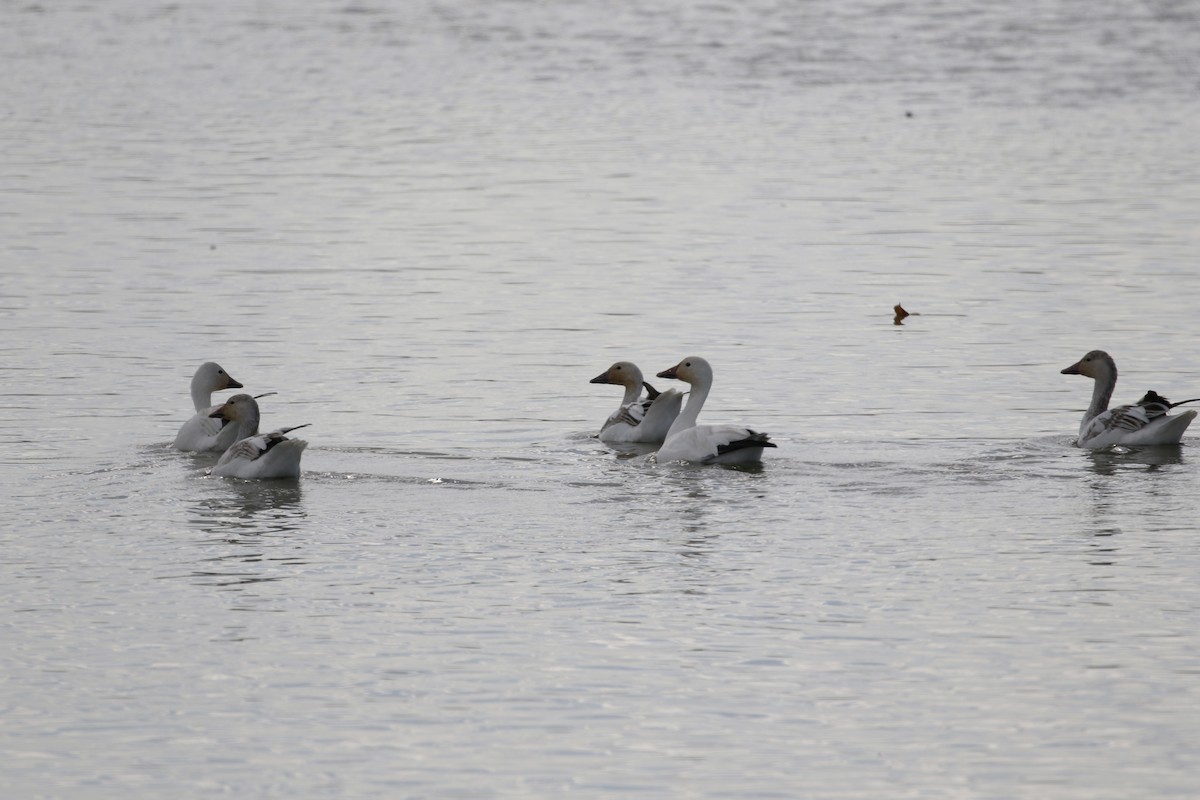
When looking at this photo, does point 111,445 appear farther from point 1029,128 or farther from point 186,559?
point 1029,128

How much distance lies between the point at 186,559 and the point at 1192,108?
1119 inches

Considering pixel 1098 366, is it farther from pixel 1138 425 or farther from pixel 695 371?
pixel 695 371

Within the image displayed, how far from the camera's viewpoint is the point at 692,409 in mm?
15445

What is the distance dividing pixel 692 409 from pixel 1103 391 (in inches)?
121

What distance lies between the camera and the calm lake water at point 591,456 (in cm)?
895

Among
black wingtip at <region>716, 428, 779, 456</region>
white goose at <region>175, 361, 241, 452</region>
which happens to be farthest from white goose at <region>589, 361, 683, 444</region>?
white goose at <region>175, 361, 241, 452</region>

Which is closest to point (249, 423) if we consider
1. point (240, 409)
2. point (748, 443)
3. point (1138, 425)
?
point (240, 409)

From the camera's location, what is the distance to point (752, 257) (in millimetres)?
24016

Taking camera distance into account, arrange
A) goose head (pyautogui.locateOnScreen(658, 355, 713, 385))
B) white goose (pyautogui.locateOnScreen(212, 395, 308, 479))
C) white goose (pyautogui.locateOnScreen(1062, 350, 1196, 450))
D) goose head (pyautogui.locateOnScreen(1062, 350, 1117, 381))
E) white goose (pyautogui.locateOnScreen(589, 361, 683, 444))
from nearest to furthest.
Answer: white goose (pyautogui.locateOnScreen(212, 395, 308, 479))
white goose (pyautogui.locateOnScreen(1062, 350, 1196, 450))
goose head (pyautogui.locateOnScreen(658, 355, 713, 385))
white goose (pyautogui.locateOnScreen(589, 361, 683, 444))
goose head (pyautogui.locateOnScreen(1062, 350, 1117, 381))

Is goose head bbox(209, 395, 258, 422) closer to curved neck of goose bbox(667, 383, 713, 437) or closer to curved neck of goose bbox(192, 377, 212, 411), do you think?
curved neck of goose bbox(192, 377, 212, 411)

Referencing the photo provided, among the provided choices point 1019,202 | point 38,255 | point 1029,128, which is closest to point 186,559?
point 38,255

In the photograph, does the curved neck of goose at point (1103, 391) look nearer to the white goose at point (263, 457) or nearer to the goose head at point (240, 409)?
the white goose at point (263, 457)

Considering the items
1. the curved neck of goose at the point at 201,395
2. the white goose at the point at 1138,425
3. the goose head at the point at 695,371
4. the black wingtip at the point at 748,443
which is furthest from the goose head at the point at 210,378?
the white goose at the point at 1138,425

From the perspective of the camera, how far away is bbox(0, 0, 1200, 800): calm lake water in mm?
8953
